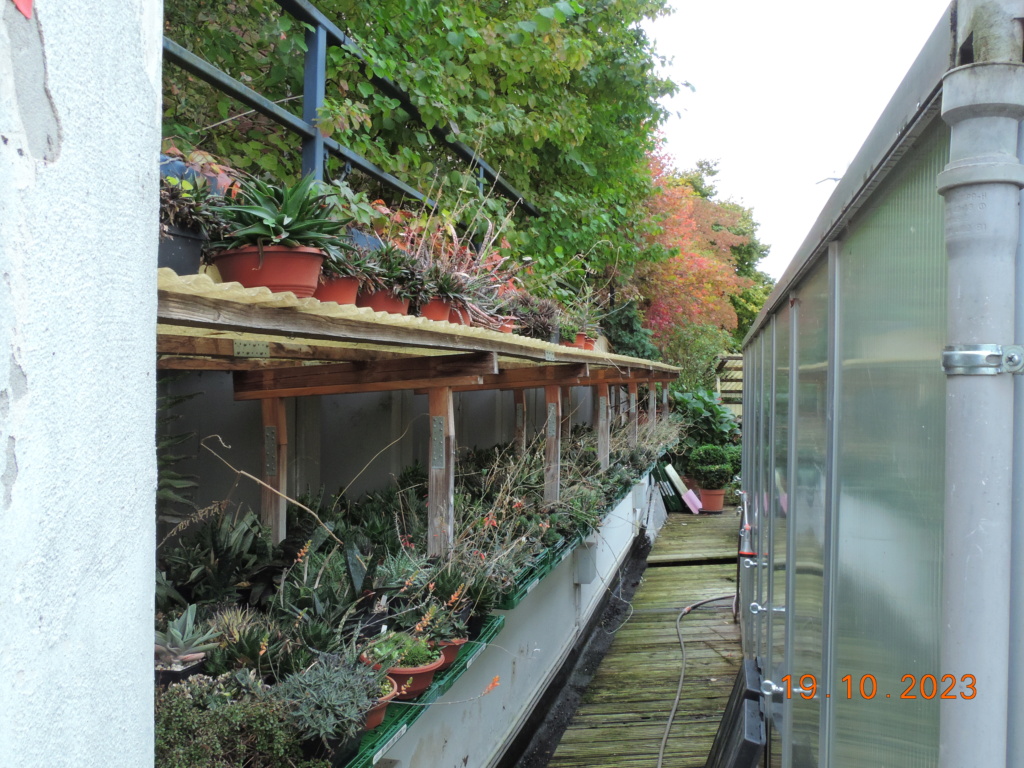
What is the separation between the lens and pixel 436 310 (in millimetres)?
3752

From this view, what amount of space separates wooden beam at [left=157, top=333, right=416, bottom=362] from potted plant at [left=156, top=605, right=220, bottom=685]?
88 centimetres

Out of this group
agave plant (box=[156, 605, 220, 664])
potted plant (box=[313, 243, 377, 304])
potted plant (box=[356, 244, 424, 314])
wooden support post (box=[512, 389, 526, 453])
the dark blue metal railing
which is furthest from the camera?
wooden support post (box=[512, 389, 526, 453])

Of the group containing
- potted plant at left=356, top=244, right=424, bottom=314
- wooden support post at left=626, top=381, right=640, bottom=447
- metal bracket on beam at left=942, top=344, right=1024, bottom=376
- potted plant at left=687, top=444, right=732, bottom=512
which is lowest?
potted plant at left=687, top=444, right=732, bottom=512

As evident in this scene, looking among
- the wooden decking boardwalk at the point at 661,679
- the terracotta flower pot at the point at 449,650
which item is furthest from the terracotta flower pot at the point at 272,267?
the wooden decking boardwalk at the point at 661,679

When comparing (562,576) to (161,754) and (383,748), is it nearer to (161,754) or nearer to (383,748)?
(383,748)

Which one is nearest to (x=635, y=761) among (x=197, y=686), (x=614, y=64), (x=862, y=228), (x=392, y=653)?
(x=392, y=653)

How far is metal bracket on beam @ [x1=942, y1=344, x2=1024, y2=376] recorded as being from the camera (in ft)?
2.53

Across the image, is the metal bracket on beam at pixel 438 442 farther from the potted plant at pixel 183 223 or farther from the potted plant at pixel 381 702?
the potted plant at pixel 183 223

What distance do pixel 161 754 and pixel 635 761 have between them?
12.7 feet

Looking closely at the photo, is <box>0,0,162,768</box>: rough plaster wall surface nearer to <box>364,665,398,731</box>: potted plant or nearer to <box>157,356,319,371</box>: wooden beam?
<box>364,665,398,731</box>: potted plant

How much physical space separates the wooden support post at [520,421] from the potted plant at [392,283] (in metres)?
2.30

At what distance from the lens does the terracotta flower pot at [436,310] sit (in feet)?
12.1

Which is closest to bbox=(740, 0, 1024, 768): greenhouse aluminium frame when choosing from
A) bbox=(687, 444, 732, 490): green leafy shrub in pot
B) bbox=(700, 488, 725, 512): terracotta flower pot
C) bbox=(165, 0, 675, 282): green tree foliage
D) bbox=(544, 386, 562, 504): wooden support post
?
bbox=(165, 0, 675, 282): green tree foliage

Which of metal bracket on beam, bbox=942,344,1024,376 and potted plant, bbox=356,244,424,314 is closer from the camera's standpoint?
metal bracket on beam, bbox=942,344,1024,376
